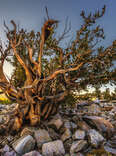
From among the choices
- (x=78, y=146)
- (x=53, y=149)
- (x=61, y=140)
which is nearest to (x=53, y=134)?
(x=61, y=140)

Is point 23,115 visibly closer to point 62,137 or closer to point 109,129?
point 62,137

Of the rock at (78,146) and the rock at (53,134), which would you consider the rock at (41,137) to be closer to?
the rock at (53,134)

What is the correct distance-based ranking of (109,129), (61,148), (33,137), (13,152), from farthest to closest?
(109,129) < (33,137) < (61,148) < (13,152)

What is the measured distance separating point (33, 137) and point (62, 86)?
2.59 meters

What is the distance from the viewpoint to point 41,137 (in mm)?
4133

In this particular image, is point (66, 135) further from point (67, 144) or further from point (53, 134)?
point (53, 134)

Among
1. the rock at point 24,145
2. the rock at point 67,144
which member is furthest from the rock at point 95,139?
the rock at point 24,145

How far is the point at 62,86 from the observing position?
5625mm

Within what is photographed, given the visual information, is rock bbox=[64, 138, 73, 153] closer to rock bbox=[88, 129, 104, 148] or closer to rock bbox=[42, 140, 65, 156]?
rock bbox=[42, 140, 65, 156]

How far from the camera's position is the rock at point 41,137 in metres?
3.96

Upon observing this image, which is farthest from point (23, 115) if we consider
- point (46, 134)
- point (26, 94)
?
point (46, 134)

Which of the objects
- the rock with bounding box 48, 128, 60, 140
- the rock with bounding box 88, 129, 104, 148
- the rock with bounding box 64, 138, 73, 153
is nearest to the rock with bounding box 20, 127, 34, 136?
the rock with bounding box 48, 128, 60, 140

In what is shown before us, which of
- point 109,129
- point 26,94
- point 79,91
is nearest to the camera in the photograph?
point 26,94

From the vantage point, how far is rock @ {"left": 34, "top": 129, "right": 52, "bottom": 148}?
3960mm
